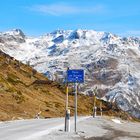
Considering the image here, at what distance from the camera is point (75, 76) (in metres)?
36.2

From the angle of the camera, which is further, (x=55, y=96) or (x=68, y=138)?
(x=55, y=96)

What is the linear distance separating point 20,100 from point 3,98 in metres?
10.5

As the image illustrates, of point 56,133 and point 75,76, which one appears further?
point 75,76

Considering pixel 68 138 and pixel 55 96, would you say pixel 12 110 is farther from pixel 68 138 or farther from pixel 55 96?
pixel 55 96

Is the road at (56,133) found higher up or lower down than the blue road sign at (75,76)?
lower down

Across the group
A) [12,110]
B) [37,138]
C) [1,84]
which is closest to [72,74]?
[37,138]

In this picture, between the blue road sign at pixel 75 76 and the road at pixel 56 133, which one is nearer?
the road at pixel 56 133

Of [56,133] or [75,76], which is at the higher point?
[75,76]

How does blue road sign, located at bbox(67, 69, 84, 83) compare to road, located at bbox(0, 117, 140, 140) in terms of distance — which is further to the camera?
blue road sign, located at bbox(67, 69, 84, 83)

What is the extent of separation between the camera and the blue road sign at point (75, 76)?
35969 millimetres

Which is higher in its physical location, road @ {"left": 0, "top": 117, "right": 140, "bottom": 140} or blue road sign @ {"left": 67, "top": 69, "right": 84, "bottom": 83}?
blue road sign @ {"left": 67, "top": 69, "right": 84, "bottom": 83}

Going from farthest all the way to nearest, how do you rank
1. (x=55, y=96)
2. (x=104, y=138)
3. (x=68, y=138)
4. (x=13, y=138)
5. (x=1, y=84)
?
(x=55, y=96) → (x=1, y=84) → (x=104, y=138) → (x=68, y=138) → (x=13, y=138)

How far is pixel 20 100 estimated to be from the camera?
369 feet

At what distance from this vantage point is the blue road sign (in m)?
36.0
